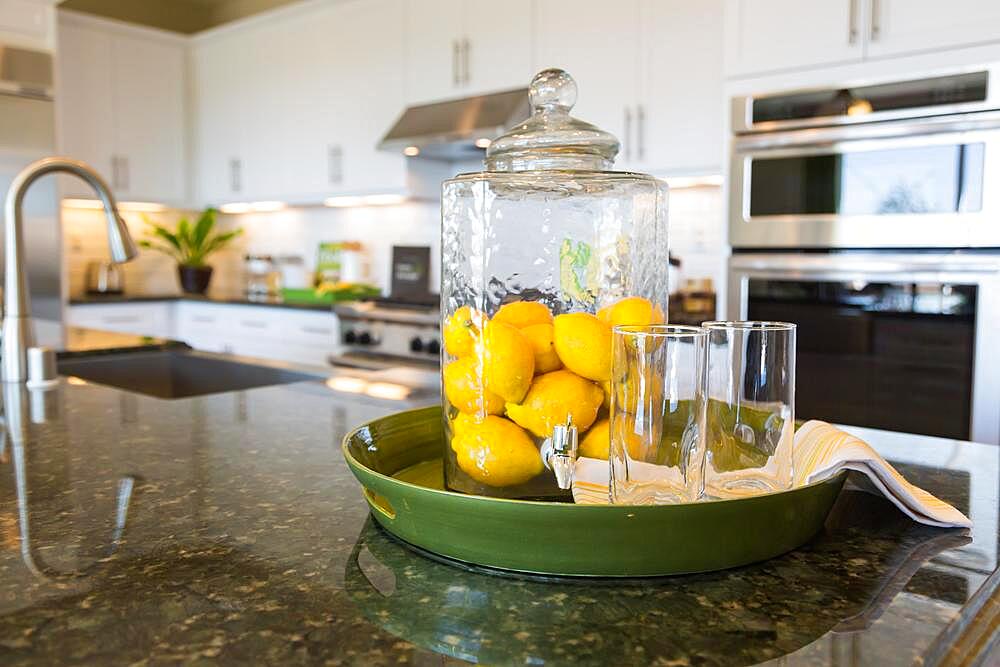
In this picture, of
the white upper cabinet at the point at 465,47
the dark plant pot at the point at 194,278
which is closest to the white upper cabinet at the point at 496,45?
the white upper cabinet at the point at 465,47

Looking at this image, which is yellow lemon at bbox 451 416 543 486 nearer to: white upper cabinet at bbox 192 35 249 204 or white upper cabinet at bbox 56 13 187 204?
white upper cabinet at bbox 56 13 187 204

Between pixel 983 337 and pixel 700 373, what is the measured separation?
1935 mm

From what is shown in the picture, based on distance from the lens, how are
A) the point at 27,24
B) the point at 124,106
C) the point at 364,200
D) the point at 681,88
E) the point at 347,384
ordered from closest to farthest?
the point at 347,384, the point at 681,88, the point at 27,24, the point at 364,200, the point at 124,106

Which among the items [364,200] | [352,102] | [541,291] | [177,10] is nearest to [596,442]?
[541,291]

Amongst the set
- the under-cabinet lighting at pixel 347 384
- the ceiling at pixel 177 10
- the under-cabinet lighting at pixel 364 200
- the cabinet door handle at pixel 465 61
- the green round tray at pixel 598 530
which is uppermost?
the ceiling at pixel 177 10

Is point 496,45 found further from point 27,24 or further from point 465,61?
point 27,24

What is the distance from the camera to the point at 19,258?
60.3 inches

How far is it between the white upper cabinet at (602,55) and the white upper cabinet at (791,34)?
66 cm

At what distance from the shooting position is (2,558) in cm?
62

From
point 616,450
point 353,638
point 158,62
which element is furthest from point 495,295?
point 158,62

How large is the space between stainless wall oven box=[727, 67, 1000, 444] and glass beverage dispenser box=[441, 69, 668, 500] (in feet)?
5.82

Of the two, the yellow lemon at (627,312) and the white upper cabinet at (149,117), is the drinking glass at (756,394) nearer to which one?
the yellow lemon at (627,312)

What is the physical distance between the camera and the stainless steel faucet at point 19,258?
59.3 inches

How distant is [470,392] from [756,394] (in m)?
0.22
